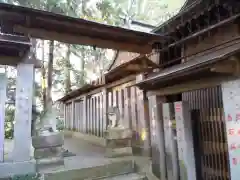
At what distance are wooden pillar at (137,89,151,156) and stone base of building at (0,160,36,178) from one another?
13.6ft

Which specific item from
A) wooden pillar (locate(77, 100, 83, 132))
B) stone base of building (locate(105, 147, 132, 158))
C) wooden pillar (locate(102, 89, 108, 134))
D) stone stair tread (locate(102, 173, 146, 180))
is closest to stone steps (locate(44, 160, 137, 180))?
stone stair tread (locate(102, 173, 146, 180))

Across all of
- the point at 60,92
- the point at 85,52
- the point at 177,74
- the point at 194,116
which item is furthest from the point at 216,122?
the point at 60,92

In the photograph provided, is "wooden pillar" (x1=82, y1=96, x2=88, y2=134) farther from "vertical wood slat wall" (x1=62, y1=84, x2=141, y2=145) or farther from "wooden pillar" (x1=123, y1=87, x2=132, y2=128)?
"wooden pillar" (x1=123, y1=87, x2=132, y2=128)

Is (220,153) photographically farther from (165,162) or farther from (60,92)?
(60,92)

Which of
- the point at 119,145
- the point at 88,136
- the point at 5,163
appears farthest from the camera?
the point at 88,136

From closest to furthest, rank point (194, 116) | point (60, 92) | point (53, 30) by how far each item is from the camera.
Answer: point (53, 30)
point (194, 116)
point (60, 92)

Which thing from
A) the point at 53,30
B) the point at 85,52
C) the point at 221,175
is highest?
the point at 85,52

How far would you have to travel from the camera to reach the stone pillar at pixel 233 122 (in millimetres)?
4285

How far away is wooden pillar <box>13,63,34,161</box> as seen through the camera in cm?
642

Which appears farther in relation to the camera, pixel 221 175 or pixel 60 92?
Answer: pixel 60 92

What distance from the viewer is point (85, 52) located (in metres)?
21.4

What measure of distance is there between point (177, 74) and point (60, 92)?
2382cm

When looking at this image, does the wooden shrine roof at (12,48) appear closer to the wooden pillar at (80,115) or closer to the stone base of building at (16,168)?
the stone base of building at (16,168)

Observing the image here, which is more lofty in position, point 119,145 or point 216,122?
point 216,122
